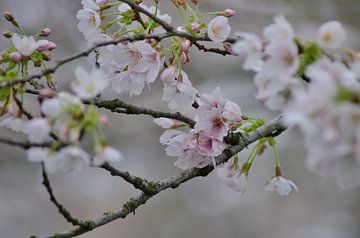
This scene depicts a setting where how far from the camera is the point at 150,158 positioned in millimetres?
5445

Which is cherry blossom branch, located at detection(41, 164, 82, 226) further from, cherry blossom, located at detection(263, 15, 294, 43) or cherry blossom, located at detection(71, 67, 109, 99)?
cherry blossom, located at detection(263, 15, 294, 43)

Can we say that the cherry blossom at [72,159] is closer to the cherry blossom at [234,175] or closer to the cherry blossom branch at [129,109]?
the cherry blossom branch at [129,109]

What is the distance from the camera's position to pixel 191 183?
20.0ft

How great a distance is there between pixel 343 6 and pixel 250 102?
31.1 inches

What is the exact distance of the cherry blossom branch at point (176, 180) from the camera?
102 centimetres

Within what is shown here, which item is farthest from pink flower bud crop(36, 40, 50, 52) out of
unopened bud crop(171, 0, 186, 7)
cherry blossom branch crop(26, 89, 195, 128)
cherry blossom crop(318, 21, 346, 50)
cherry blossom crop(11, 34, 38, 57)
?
Result: cherry blossom crop(318, 21, 346, 50)

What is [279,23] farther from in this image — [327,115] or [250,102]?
[250,102]

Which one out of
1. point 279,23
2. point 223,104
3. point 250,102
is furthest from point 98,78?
point 250,102

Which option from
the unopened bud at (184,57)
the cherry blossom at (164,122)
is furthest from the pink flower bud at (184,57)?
the cherry blossom at (164,122)

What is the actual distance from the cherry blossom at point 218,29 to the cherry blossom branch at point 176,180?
0.19 meters

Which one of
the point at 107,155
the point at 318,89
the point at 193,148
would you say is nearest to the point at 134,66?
the point at 193,148

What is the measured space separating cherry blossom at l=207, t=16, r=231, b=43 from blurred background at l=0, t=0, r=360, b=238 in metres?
1.69

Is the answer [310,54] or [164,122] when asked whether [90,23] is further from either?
[310,54]

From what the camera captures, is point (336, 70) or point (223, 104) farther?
point (223, 104)
